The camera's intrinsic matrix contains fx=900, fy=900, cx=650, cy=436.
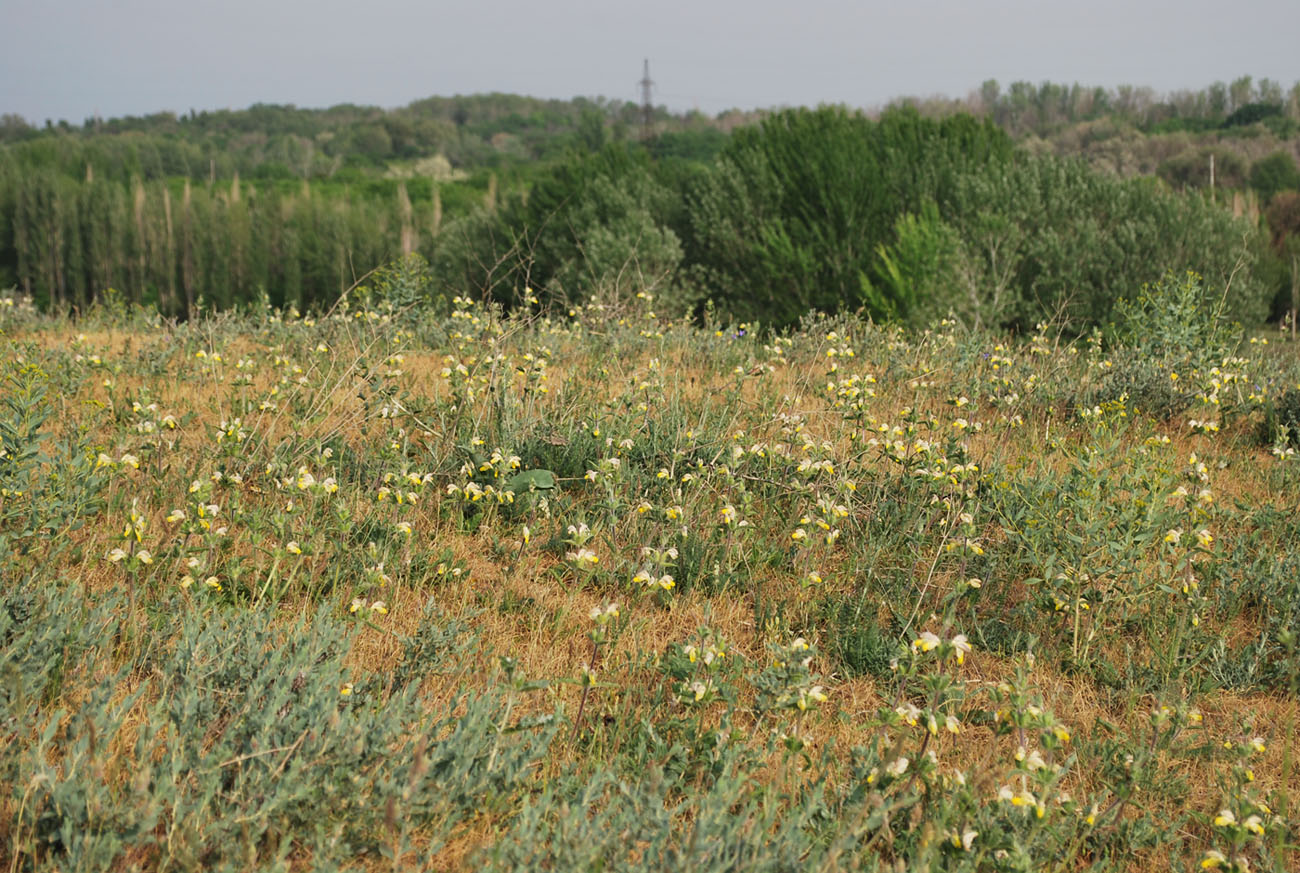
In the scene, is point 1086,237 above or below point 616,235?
below

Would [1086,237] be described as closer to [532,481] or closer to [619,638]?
[532,481]

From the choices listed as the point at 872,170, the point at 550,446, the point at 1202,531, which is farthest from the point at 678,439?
the point at 872,170

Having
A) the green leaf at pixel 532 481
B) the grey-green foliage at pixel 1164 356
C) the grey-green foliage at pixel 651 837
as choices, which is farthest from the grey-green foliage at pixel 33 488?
the grey-green foliage at pixel 1164 356

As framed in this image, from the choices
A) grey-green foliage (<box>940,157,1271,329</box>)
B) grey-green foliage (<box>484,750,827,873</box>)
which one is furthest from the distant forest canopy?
grey-green foliage (<box>484,750,827,873</box>)

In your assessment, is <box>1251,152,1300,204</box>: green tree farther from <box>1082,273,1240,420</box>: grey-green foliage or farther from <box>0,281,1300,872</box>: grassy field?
<box>0,281,1300,872</box>: grassy field

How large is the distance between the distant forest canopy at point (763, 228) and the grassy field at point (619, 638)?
4.57 ft

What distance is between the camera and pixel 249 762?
202 centimetres

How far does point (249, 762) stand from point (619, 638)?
120 centimetres

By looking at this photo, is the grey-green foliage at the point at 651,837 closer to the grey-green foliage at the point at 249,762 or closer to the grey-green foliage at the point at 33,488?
the grey-green foliage at the point at 249,762

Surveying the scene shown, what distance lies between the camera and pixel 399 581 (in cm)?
306

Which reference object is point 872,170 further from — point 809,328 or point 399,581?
point 399,581

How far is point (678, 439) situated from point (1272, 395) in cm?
416

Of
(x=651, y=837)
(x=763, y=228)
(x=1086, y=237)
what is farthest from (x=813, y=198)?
(x=651, y=837)

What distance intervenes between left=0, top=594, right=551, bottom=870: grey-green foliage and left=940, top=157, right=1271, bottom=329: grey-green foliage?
15.6 m
